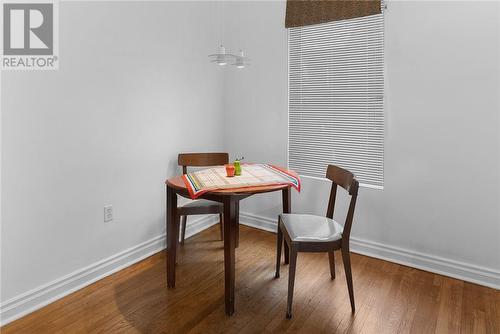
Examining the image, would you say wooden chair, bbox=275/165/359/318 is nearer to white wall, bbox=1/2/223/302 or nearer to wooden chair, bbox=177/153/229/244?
wooden chair, bbox=177/153/229/244

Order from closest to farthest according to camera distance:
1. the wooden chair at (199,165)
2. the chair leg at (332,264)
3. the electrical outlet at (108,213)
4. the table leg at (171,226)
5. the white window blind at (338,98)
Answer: the table leg at (171,226)
the chair leg at (332,264)
the electrical outlet at (108,213)
the wooden chair at (199,165)
the white window blind at (338,98)

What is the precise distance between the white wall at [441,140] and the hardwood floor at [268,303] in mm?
268

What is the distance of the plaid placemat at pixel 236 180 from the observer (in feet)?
6.54

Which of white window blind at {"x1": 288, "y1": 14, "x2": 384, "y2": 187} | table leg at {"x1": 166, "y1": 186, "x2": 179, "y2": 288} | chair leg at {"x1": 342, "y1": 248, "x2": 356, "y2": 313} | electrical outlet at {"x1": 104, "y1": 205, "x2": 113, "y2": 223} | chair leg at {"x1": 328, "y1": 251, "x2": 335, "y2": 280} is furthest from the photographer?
white window blind at {"x1": 288, "y1": 14, "x2": 384, "y2": 187}

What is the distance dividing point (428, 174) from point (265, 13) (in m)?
2.06

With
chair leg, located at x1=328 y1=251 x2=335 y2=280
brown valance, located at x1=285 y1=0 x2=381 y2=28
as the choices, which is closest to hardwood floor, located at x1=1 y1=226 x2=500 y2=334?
chair leg, located at x1=328 y1=251 x2=335 y2=280

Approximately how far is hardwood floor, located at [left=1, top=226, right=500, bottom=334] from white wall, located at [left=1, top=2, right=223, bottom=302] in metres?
0.30

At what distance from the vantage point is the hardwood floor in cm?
183

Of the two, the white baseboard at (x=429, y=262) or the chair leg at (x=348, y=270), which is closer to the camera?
the chair leg at (x=348, y=270)

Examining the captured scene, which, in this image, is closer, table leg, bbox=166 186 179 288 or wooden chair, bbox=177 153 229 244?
table leg, bbox=166 186 179 288

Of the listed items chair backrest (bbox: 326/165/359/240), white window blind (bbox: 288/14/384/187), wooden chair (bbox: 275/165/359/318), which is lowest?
wooden chair (bbox: 275/165/359/318)

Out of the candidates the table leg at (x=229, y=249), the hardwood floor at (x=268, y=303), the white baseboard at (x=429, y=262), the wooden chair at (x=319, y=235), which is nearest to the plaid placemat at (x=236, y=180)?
the table leg at (x=229, y=249)

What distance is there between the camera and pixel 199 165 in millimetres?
2957

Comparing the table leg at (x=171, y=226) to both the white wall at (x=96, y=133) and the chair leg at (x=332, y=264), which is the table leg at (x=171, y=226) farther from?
the chair leg at (x=332, y=264)
